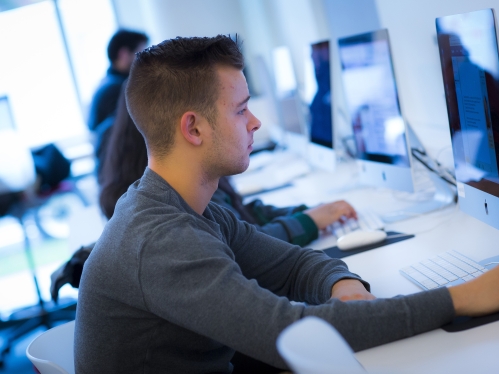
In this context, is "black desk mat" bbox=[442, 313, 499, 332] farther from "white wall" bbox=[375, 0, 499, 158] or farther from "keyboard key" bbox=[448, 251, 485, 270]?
"white wall" bbox=[375, 0, 499, 158]

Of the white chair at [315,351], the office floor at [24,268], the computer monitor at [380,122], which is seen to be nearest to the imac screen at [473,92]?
the computer monitor at [380,122]

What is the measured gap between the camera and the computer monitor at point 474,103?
1.11m

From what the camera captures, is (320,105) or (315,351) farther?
(320,105)

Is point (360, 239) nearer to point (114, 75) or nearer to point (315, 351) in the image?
point (315, 351)

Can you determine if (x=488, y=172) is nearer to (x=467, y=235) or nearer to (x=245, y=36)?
(x=467, y=235)

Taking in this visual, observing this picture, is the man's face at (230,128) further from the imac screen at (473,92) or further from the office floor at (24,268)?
the office floor at (24,268)

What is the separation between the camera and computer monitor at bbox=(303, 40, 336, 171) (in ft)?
7.56

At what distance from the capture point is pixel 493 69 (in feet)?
3.56

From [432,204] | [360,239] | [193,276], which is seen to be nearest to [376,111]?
[432,204]

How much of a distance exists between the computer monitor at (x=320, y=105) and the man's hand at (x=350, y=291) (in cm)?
110

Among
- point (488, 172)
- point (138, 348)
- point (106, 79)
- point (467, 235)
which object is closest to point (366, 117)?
point (467, 235)

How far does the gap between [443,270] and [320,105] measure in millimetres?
1263

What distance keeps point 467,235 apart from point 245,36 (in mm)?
5741

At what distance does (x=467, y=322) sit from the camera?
1.02 m
